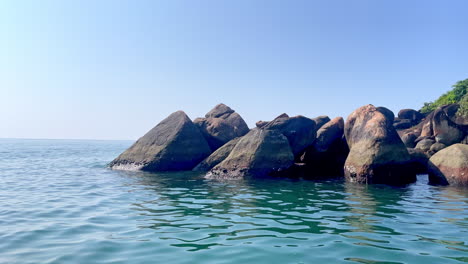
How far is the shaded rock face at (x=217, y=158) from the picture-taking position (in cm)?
1842

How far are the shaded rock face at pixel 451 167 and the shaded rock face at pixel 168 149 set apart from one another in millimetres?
11348

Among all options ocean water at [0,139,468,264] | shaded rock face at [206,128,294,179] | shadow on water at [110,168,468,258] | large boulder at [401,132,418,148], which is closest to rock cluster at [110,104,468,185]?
shaded rock face at [206,128,294,179]

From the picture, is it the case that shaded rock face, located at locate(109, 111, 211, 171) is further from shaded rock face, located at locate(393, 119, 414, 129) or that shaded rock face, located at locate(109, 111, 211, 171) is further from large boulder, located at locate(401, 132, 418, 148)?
shaded rock face, located at locate(393, 119, 414, 129)

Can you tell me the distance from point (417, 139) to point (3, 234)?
931 inches

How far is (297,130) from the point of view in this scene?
667 inches

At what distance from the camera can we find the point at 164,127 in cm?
2023

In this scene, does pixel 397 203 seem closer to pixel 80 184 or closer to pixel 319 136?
pixel 319 136

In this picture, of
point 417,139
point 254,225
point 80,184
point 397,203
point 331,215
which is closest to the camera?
point 254,225

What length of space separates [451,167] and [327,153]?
5.64 metres

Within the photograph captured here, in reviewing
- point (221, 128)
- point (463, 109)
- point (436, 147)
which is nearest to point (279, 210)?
point (221, 128)

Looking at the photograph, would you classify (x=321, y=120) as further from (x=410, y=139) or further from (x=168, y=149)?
(x=168, y=149)

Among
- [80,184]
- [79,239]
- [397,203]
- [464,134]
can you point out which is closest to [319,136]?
[397,203]

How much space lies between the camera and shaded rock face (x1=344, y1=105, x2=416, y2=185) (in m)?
13.5

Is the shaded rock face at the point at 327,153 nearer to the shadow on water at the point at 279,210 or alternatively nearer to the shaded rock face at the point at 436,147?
the shadow on water at the point at 279,210
